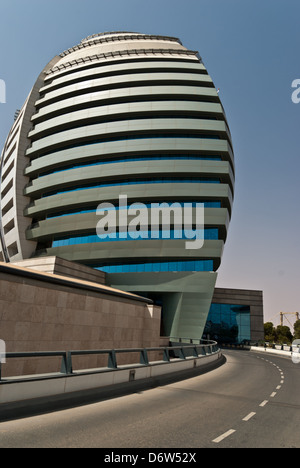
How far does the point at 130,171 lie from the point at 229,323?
37153 millimetres

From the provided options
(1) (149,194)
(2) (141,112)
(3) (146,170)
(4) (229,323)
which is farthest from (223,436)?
(4) (229,323)

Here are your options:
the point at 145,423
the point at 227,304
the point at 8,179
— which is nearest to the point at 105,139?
the point at 8,179

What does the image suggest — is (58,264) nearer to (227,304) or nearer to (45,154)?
(45,154)

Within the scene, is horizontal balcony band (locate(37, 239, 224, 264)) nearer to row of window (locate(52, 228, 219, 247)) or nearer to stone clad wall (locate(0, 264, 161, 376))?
row of window (locate(52, 228, 219, 247))

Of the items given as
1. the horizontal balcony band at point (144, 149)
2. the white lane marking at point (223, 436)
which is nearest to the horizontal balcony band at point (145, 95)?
the horizontal balcony band at point (144, 149)

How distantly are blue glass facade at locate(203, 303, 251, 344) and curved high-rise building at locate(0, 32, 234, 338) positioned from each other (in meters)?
18.7

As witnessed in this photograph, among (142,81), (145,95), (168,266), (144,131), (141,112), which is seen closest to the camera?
(168,266)

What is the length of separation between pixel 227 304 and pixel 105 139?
1600 inches

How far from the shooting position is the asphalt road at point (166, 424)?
19.8 feet

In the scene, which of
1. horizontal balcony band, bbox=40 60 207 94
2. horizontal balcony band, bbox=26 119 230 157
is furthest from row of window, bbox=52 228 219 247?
horizontal balcony band, bbox=40 60 207 94

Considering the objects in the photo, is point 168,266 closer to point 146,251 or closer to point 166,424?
point 146,251

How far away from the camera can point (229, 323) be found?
2499 inches

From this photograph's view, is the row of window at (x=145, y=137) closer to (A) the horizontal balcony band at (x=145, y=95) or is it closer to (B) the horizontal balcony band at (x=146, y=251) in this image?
(A) the horizontal balcony band at (x=145, y=95)

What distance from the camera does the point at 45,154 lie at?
2283 inches
